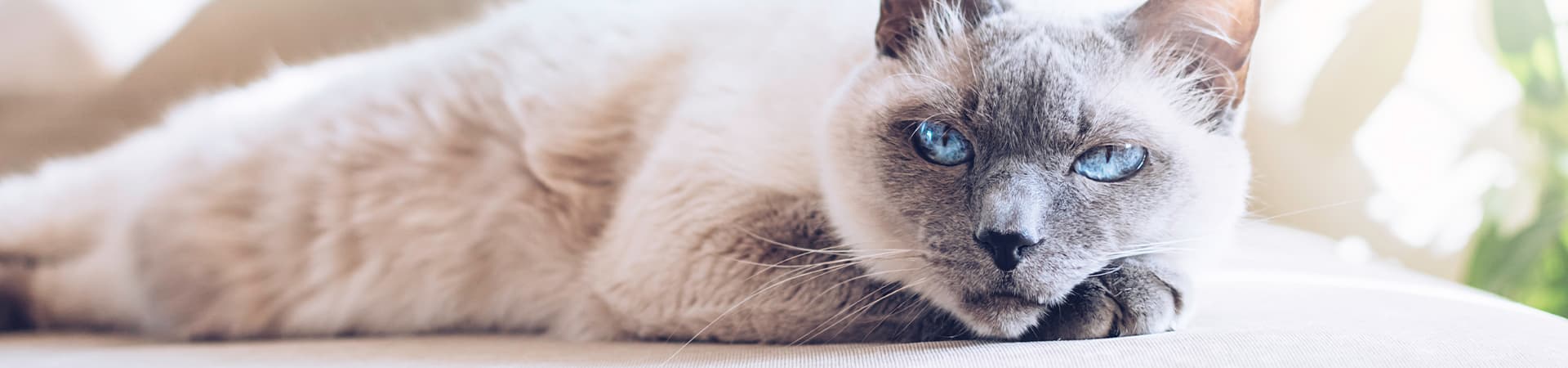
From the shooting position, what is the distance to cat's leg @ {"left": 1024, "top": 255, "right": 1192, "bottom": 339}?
3.19ft

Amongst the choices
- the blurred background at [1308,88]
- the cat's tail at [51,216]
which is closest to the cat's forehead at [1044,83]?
the blurred background at [1308,88]

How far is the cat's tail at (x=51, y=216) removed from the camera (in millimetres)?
1811

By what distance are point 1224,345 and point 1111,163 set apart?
201 mm

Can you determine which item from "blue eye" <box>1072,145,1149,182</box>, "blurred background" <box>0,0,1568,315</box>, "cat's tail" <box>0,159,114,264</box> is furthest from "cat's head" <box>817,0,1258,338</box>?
"cat's tail" <box>0,159,114,264</box>

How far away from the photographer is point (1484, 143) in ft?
7.11

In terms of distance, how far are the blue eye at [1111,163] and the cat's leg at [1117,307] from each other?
0.10 meters

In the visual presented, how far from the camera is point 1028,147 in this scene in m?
0.92

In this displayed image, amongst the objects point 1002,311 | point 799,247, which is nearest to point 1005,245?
point 1002,311

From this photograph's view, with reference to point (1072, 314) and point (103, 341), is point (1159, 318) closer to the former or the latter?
point (1072, 314)

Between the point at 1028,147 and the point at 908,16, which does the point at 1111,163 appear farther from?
the point at 908,16

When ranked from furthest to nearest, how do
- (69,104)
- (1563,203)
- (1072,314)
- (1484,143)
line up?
(69,104) < (1484,143) < (1563,203) < (1072,314)

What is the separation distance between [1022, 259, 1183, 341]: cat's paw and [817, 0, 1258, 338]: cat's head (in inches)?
1.1

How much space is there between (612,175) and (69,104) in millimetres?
1787

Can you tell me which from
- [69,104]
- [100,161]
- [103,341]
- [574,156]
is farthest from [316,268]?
[69,104]
